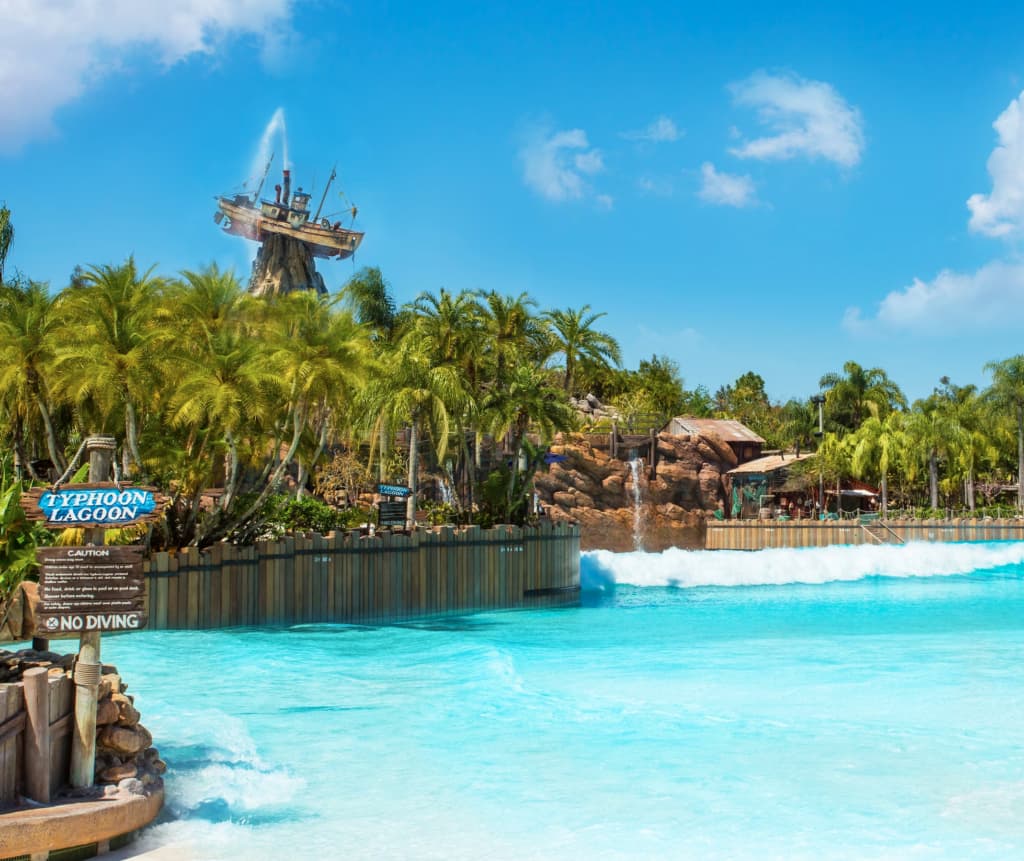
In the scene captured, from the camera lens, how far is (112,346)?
738 inches

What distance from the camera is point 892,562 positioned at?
4359 centimetres

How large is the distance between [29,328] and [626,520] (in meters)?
38.5

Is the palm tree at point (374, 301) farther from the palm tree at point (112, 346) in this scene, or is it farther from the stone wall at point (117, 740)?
the stone wall at point (117, 740)

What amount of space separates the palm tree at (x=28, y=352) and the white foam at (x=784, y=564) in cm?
1748

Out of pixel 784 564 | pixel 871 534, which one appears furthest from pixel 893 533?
pixel 784 564

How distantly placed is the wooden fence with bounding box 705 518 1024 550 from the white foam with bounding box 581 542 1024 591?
4.59 m

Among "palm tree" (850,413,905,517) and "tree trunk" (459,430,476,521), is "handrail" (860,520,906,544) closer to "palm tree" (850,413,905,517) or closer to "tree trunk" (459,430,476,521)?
"palm tree" (850,413,905,517)

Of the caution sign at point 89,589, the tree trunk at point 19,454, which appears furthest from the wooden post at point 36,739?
the tree trunk at point 19,454

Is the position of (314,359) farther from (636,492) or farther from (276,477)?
(636,492)

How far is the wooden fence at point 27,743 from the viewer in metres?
6.93

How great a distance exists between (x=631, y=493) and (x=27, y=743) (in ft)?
160

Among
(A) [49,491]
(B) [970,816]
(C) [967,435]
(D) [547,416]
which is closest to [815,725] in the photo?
(B) [970,816]

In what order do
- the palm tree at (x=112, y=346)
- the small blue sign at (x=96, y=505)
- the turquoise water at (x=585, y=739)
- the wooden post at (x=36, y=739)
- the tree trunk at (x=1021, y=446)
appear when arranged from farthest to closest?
the tree trunk at (x=1021, y=446) → the palm tree at (x=112, y=346) → the turquoise water at (x=585, y=739) → the small blue sign at (x=96, y=505) → the wooden post at (x=36, y=739)

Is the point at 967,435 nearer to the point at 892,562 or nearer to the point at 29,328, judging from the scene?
the point at 892,562
